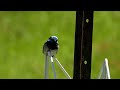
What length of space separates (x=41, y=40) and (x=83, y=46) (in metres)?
0.67

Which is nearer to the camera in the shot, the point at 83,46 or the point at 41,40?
the point at 83,46

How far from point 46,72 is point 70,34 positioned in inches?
26.3

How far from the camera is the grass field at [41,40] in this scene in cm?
171

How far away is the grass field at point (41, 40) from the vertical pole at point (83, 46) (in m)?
0.56

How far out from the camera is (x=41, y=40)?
174 centimetres

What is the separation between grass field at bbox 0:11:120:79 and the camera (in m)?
1.71

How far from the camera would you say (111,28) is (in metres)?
1.81

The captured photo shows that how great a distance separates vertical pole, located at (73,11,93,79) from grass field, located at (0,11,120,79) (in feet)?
1.83

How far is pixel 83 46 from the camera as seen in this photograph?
1.10 metres

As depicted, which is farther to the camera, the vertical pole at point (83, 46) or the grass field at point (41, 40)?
the grass field at point (41, 40)

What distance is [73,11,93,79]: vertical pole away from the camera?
108 cm

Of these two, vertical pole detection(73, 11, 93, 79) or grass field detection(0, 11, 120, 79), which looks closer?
vertical pole detection(73, 11, 93, 79)
